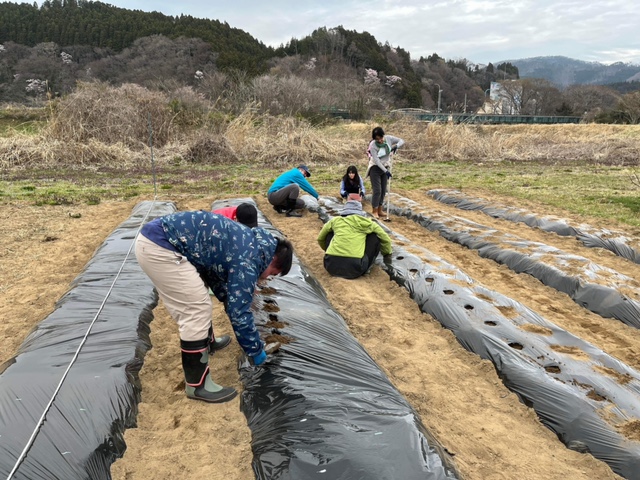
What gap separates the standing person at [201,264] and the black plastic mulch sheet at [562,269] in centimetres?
318

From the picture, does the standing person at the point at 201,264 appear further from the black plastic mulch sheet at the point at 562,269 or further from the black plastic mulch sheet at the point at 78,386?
the black plastic mulch sheet at the point at 562,269

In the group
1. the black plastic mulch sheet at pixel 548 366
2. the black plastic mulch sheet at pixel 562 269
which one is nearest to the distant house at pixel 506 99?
the black plastic mulch sheet at pixel 562 269

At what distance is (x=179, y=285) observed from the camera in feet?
7.41

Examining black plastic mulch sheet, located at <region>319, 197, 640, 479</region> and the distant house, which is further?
the distant house

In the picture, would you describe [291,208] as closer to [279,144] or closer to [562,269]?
[562,269]

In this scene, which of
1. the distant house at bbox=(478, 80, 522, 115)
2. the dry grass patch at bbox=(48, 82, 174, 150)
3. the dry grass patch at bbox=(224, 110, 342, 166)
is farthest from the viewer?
the distant house at bbox=(478, 80, 522, 115)

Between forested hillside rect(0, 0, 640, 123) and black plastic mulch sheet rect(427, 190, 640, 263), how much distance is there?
1366 centimetres

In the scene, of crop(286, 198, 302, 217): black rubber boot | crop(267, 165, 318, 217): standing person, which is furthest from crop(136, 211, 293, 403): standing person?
crop(286, 198, 302, 217): black rubber boot

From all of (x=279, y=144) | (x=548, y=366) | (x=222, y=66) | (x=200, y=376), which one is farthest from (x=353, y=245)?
(x=222, y=66)

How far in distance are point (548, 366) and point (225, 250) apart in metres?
2.17

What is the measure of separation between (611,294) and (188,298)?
147 inches

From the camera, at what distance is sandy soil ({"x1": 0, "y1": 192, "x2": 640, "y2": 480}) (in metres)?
2.13

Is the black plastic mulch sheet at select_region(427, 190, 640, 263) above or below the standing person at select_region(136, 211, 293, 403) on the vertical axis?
below

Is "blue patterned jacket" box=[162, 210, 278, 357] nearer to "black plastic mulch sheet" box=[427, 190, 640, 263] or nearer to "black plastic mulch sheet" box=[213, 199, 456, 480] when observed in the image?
"black plastic mulch sheet" box=[213, 199, 456, 480]
